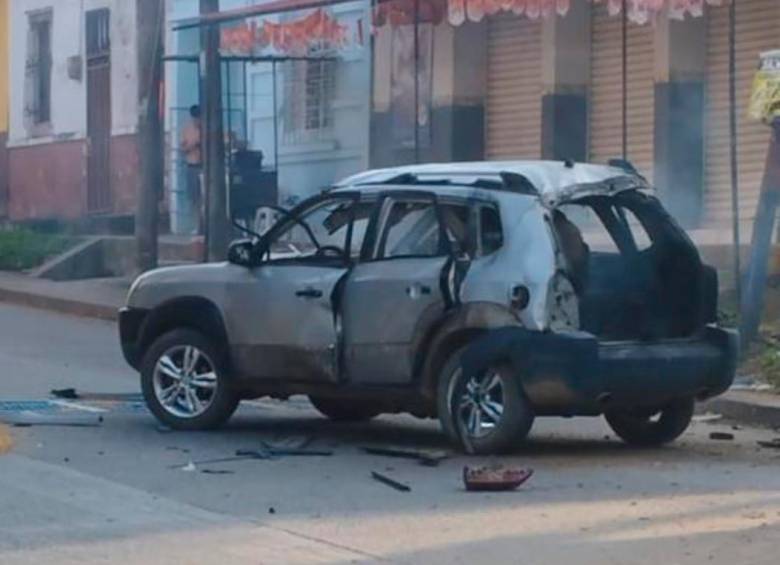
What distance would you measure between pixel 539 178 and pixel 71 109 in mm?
20285

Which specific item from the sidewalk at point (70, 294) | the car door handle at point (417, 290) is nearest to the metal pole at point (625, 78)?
the sidewalk at point (70, 294)

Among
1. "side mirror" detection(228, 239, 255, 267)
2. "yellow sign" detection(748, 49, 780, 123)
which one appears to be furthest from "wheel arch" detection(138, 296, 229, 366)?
"yellow sign" detection(748, 49, 780, 123)

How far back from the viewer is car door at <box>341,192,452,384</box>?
13641 mm

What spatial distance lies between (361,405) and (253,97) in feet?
47.1

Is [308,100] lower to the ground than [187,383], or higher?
higher

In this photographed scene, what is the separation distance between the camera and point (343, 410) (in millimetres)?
15422

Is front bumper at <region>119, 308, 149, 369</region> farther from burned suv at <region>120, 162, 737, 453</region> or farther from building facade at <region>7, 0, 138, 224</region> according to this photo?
building facade at <region>7, 0, 138, 224</region>

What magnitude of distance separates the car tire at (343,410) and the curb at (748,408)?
2.56m

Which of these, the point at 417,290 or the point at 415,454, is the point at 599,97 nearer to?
the point at 417,290

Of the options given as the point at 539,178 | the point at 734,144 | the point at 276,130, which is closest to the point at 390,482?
the point at 539,178

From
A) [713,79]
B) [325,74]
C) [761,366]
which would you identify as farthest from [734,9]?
[325,74]

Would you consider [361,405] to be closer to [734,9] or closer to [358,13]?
[734,9]

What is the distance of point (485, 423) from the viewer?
13406mm

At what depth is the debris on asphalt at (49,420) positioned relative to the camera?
49.7ft
